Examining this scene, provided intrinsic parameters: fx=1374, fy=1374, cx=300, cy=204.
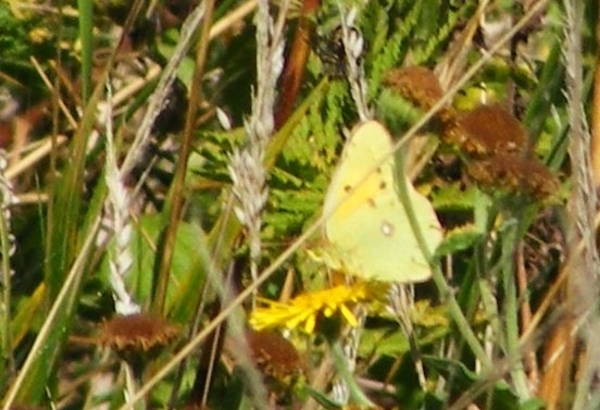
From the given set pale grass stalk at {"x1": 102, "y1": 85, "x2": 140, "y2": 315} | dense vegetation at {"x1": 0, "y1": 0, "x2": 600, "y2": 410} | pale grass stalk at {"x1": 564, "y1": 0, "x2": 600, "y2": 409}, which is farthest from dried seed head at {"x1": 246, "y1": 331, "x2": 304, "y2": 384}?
pale grass stalk at {"x1": 564, "y1": 0, "x2": 600, "y2": 409}

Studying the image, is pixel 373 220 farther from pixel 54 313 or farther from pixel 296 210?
pixel 54 313

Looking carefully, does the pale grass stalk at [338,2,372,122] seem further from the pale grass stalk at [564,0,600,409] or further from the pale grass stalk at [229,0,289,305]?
the pale grass stalk at [564,0,600,409]

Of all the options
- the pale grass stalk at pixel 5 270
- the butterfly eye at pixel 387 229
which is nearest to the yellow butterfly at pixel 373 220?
the butterfly eye at pixel 387 229

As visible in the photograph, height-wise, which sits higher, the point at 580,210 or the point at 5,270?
the point at 580,210

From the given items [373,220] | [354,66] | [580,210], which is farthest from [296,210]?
[580,210]

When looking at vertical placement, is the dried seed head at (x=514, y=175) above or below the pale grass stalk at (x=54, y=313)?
above

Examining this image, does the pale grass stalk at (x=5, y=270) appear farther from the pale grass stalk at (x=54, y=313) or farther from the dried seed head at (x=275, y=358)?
the dried seed head at (x=275, y=358)
